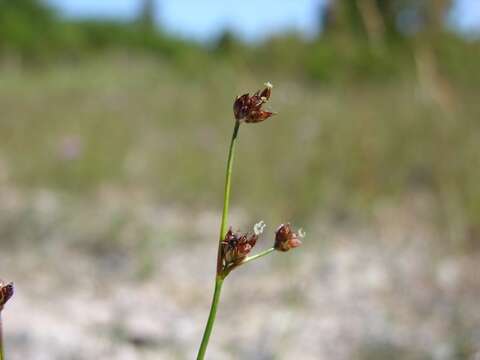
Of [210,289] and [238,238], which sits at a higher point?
[210,289]

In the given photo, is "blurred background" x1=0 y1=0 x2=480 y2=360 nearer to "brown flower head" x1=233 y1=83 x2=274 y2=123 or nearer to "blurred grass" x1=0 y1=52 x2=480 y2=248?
"blurred grass" x1=0 y1=52 x2=480 y2=248

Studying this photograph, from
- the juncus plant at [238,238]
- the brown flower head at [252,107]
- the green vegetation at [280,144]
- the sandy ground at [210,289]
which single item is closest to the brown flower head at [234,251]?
the juncus plant at [238,238]

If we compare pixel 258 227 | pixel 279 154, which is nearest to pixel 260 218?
pixel 279 154

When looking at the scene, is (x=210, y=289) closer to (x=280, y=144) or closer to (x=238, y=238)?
(x=280, y=144)

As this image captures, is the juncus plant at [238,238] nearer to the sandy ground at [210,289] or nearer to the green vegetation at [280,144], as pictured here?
the sandy ground at [210,289]

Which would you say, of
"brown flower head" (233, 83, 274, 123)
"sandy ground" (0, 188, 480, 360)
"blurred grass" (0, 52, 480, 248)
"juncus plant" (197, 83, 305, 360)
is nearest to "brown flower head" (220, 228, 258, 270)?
"juncus plant" (197, 83, 305, 360)
